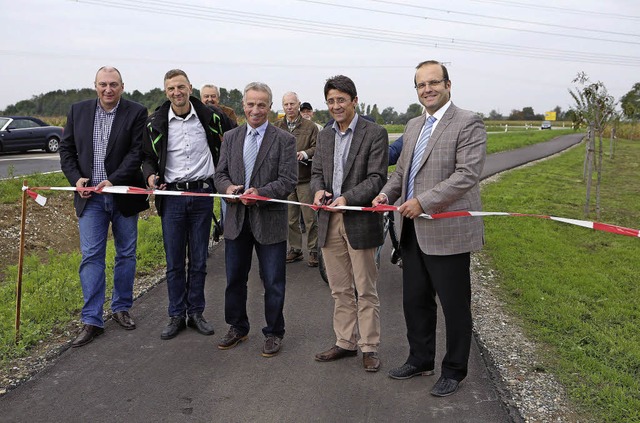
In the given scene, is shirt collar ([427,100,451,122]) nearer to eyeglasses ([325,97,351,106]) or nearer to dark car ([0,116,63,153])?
eyeglasses ([325,97,351,106])

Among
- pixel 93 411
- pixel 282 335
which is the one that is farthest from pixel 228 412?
pixel 282 335

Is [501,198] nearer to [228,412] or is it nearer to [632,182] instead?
[632,182]

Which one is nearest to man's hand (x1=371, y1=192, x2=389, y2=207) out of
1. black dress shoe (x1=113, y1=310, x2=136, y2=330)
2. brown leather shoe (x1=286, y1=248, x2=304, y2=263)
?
black dress shoe (x1=113, y1=310, x2=136, y2=330)

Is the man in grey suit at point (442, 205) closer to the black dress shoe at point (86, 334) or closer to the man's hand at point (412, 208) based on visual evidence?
the man's hand at point (412, 208)

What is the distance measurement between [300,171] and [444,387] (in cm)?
434

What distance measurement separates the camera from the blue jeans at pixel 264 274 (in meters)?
5.07

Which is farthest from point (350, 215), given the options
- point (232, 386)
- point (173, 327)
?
point (173, 327)

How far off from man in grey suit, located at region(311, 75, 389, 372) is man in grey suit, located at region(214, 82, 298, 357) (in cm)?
33

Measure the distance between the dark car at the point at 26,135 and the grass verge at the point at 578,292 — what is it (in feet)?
57.2

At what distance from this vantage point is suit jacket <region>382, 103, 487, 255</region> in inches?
160

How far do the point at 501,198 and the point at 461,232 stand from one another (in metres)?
10.6

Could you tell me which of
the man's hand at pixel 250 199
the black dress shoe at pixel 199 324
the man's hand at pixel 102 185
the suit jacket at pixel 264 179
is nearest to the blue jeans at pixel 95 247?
the man's hand at pixel 102 185

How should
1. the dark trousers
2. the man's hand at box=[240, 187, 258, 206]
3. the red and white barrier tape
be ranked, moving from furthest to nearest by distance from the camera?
the man's hand at box=[240, 187, 258, 206] → the dark trousers → the red and white barrier tape

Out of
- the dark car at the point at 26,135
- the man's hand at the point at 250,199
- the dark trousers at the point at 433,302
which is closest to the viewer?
the dark trousers at the point at 433,302
